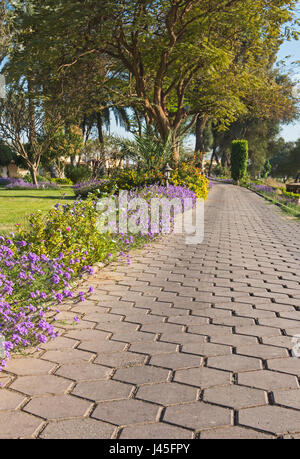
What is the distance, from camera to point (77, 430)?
2080 mm

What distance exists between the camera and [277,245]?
7.65m

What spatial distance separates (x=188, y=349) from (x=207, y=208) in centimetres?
1108

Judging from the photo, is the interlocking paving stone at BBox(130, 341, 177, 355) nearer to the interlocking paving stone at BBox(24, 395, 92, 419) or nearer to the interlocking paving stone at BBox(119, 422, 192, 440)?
the interlocking paving stone at BBox(24, 395, 92, 419)

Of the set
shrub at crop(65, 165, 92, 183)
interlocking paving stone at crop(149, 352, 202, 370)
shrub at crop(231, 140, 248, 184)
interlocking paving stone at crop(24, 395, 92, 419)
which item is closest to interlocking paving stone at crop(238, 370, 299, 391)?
interlocking paving stone at crop(149, 352, 202, 370)

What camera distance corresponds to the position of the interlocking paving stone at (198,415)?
6.95 feet

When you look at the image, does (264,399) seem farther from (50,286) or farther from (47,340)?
(50,286)

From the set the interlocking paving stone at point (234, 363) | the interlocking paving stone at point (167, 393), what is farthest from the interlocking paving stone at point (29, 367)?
the interlocking paving stone at point (234, 363)

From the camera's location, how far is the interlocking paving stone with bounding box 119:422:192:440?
203 centimetres

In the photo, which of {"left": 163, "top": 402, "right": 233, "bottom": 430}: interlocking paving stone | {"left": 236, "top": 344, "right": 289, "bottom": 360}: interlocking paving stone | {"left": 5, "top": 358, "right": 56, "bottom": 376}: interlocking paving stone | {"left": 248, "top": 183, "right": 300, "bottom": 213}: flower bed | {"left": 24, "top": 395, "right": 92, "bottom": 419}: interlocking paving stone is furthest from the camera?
{"left": 248, "top": 183, "right": 300, "bottom": 213}: flower bed

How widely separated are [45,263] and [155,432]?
7.73ft

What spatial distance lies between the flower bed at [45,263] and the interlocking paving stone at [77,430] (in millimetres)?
757

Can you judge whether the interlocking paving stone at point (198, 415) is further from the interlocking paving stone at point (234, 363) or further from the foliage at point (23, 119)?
the foliage at point (23, 119)

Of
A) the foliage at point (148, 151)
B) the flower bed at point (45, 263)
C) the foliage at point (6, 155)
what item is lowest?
the flower bed at point (45, 263)
